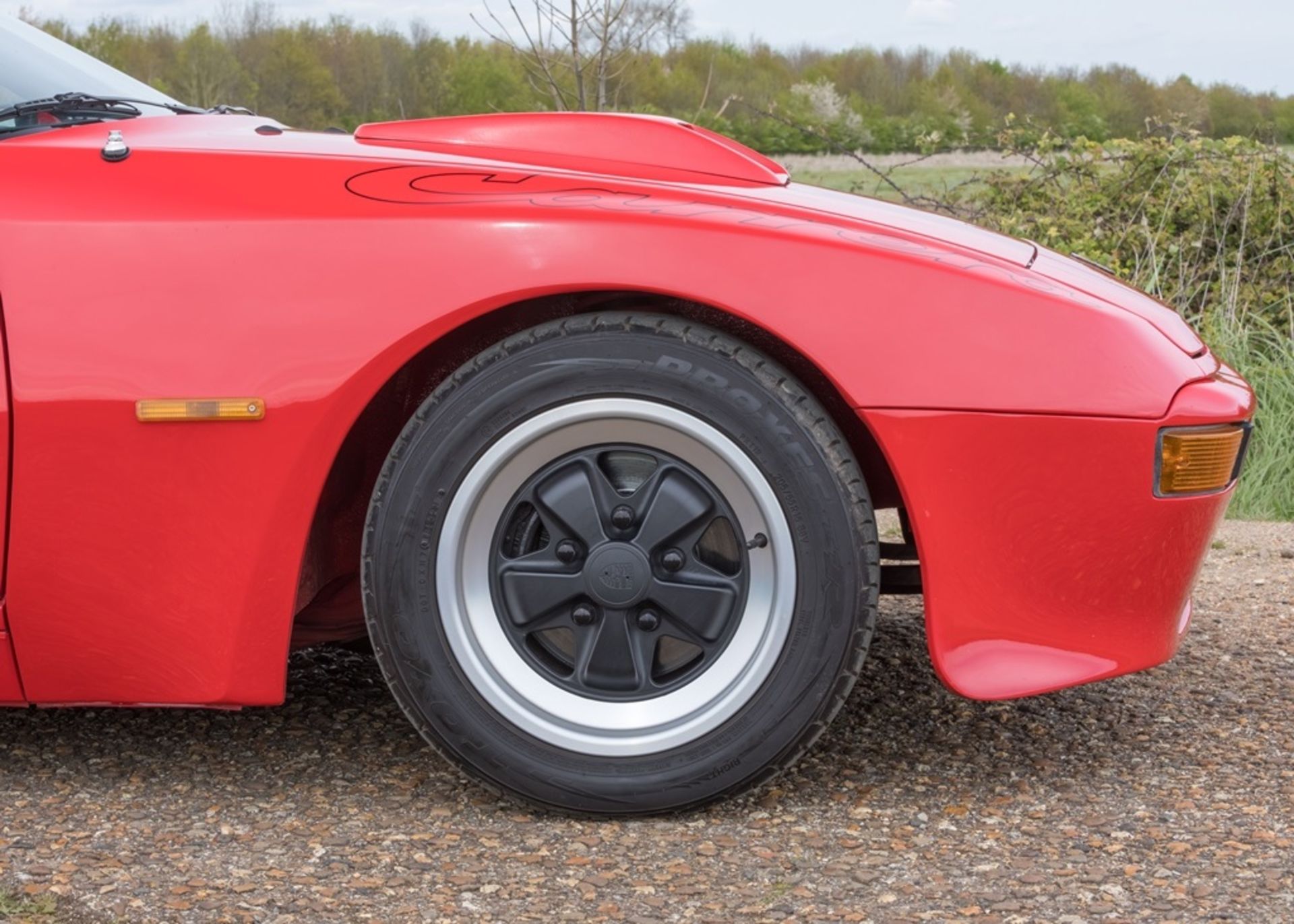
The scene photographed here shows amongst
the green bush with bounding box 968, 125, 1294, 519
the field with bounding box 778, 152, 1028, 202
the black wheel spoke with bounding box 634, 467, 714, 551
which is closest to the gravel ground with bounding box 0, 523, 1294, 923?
the black wheel spoke with bounding box 634, 467, 714, 551

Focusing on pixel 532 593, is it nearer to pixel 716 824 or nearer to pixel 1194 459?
pixel 716 824

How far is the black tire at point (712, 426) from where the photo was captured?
7.34ft

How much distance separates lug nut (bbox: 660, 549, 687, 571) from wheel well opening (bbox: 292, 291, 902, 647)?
35cm

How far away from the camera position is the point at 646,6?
321 inches

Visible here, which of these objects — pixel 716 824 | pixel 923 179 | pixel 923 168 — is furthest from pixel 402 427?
pixel 923 168

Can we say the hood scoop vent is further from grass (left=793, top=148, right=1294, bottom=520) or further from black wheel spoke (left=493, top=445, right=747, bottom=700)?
grass (left=793, top=148, right=1294, bottom=520)

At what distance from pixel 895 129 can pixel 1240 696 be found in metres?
8.40

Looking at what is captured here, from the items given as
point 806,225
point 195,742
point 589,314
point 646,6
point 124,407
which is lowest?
point 195,742

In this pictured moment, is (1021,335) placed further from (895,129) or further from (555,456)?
(895,129)

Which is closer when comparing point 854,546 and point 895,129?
point 854,546

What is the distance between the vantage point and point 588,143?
104 inches

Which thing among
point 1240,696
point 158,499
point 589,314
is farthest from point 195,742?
point 1240,696

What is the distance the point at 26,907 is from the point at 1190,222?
698 centimetres

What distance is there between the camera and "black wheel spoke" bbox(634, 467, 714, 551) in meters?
2.32
